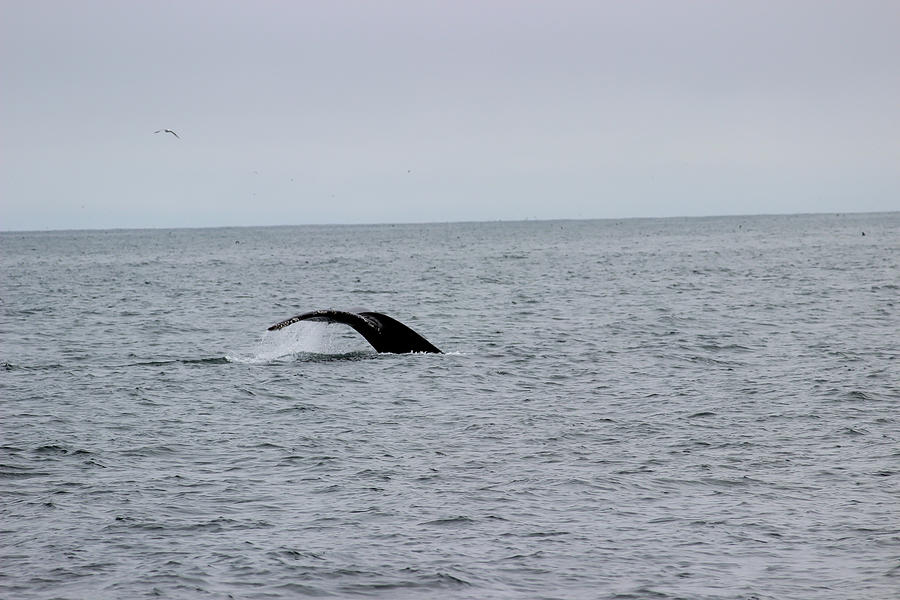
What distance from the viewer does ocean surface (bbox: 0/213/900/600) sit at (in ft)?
35.9

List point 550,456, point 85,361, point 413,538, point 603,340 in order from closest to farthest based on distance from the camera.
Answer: point 413,538, point 550,456, point 85,361, point 603,340

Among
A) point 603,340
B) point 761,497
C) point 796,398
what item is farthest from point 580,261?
point 761,497

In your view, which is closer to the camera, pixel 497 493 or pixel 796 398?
pixel 497 493

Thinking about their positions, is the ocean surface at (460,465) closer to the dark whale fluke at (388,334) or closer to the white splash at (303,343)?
the white splash at (303,343)

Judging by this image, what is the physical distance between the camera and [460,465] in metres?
15.3

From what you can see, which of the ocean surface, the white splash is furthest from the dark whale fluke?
the white splash

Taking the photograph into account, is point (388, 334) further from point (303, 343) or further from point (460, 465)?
point (460, 465)

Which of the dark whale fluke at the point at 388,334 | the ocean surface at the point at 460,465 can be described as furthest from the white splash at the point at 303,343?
the dark whale fluke at the point at 388,334

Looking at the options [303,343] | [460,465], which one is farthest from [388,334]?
[460,465]

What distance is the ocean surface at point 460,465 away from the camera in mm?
10953

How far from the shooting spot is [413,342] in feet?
89.7

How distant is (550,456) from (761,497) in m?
3.36

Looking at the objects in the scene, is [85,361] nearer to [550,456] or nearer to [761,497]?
[550,456]

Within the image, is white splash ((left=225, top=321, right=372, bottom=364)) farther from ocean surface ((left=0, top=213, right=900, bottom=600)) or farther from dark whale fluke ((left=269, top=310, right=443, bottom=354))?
dark whale fluke ((left=269, top=310, right=443, bottom=354))
